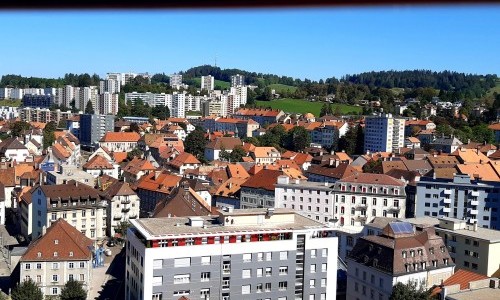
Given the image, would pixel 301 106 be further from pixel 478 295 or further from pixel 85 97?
pixel 478 295

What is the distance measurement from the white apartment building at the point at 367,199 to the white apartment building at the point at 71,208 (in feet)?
33.9

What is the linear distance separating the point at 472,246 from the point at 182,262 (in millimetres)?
9587

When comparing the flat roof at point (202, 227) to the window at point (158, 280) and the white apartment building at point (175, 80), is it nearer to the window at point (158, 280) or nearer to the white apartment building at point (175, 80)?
the window at point (158, 280)

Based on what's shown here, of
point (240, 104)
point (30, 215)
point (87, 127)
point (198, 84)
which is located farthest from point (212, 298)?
point (198, 84)

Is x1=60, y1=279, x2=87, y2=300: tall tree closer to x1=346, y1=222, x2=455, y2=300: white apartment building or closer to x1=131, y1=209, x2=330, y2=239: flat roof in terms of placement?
x1=131, y1=209, x2=330, y2=239: flat roof

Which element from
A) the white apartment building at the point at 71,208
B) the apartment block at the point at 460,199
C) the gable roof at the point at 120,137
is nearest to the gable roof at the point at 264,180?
the apartment block at the point at 460,199

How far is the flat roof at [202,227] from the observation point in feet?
51.6

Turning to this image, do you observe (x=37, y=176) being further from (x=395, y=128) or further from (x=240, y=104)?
(x=240, y=104)

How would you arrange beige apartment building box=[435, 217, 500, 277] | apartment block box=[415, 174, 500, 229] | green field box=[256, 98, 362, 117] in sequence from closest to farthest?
beige apartment building box=[435, 217, 500, 277]
apartment block box=[415, 174, 500, 229]
green field box=[256, 98, 362, 117]

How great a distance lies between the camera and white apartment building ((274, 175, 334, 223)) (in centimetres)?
2786

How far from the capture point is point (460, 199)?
2667 cm

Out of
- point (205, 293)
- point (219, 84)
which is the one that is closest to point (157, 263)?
point (205, 293)

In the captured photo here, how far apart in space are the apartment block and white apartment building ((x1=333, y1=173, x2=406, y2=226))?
3.21ft

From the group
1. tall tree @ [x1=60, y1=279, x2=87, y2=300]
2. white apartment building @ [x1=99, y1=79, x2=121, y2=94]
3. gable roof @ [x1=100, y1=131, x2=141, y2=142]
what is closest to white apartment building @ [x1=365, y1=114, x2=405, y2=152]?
gable roof @ [x1=100, y1=131, x2=141, y2=142]
